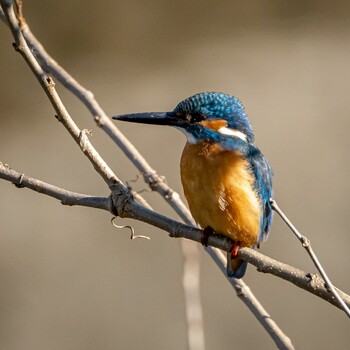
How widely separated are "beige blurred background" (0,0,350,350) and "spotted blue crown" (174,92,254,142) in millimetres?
1509

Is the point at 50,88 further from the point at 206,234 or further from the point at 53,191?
the point at 206,234

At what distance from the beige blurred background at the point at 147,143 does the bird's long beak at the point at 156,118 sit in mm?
1574

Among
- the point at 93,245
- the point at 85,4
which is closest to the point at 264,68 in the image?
the point at 85,4

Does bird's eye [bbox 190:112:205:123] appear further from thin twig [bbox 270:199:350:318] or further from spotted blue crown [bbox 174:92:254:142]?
thin twig [bbox 270:199:350:318]

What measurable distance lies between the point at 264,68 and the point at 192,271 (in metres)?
2.21

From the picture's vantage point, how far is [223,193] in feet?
7.41

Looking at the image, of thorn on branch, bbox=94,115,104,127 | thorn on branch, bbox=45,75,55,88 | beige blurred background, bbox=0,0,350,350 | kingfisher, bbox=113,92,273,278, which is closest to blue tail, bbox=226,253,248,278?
kingfisher, bbox=113,92,273,278

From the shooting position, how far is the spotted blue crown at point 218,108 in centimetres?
238

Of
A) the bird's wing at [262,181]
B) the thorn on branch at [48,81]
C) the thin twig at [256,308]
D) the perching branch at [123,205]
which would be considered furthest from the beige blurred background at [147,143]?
the thorn on branch at [48,81]

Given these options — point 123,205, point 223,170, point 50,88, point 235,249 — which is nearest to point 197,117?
point 223,170

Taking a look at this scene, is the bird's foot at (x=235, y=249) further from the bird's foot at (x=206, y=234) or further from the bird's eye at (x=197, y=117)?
the bird's eye at (x=197, y=117)

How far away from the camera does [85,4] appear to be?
13.1 ft

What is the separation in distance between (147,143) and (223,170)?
1.78 metres

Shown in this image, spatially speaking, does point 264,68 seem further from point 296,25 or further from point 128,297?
point 128,297
